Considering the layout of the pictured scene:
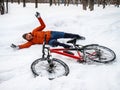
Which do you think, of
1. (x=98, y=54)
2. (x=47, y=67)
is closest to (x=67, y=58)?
(x=98, y=54)

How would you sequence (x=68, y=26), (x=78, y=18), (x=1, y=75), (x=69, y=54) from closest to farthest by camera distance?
1. (x=1, y=75)
2. (x=69, y=54)
3. (x=68, y=26)
4. (x=78, y=18)

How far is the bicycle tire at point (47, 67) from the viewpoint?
16.6 feet

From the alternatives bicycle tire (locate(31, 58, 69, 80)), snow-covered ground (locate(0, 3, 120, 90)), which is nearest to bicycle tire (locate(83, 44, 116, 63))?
snow-covered ground (locate(0, 3, 120, 90))

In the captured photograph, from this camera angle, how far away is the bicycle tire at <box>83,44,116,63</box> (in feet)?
19.1

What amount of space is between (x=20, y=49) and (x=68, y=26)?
346 centimetres

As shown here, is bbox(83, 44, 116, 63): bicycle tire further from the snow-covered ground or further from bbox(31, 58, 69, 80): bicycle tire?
bbox(31, 58, 69, 80): bicycle tire

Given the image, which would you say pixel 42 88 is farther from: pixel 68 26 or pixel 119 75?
pixel 68 26

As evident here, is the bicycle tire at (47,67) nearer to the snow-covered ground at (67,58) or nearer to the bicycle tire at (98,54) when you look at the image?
the snow-covered ground at (67,58)

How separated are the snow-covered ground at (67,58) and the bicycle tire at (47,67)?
0.19 meters

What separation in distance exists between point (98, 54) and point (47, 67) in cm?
157

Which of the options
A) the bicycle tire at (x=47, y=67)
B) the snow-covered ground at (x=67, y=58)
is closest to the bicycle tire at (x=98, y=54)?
the snow-covered ground at (x=67, y=58)

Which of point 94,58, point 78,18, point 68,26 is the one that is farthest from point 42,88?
point 78,18

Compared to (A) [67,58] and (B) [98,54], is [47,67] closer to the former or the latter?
(A) [67,58]

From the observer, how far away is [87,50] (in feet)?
19.5
